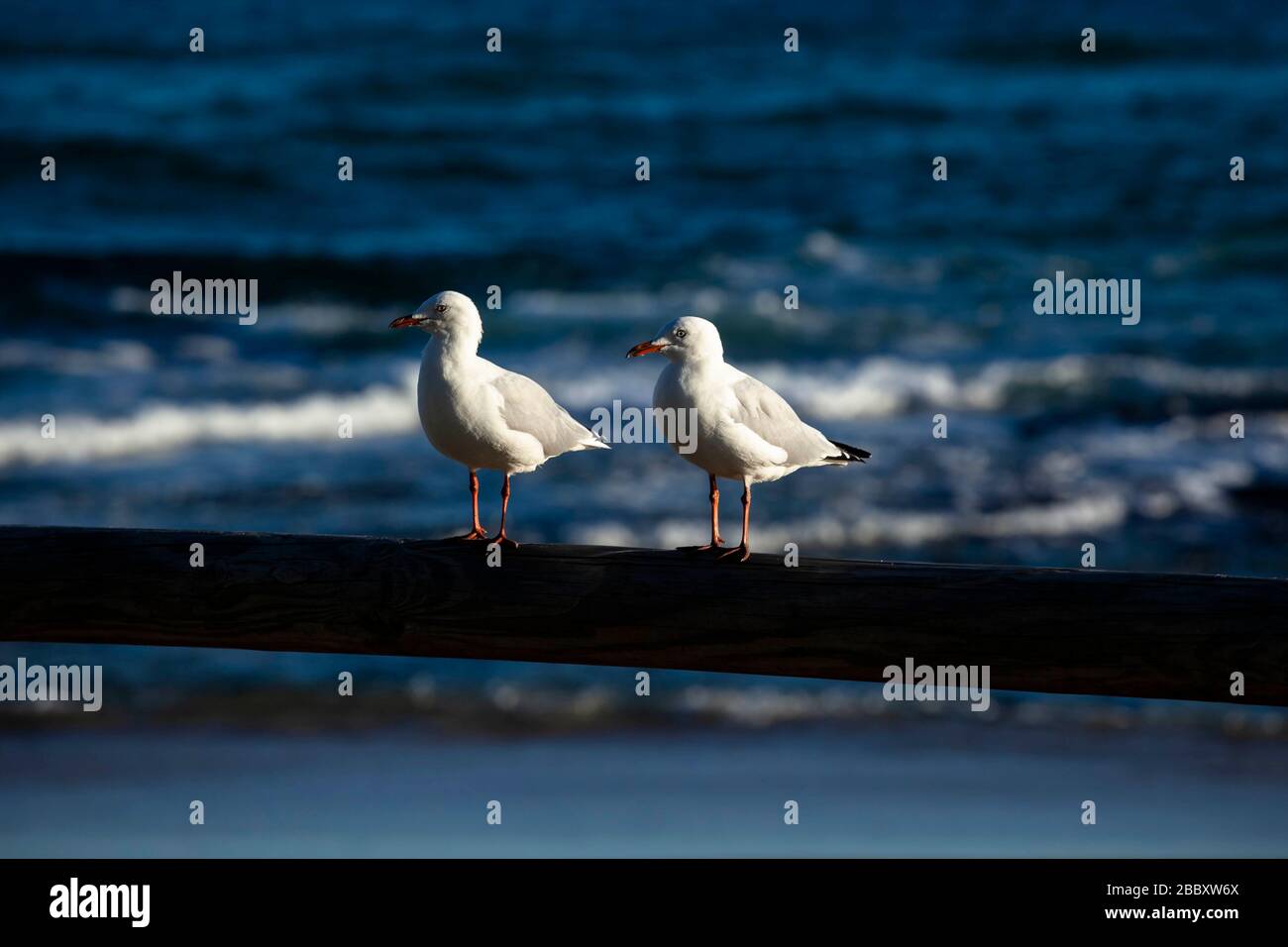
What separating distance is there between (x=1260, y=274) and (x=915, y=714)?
25.8 feet

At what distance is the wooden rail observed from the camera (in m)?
2.50

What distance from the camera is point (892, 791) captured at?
203 inches

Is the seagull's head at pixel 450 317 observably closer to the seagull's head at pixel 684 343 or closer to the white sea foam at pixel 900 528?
the seagull's head at pixel 684 343

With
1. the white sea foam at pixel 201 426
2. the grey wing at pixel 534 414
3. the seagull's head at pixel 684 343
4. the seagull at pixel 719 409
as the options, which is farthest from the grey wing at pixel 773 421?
the white sea foam at pixel 201 426

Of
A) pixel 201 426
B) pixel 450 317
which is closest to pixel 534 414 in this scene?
pixel 450 317

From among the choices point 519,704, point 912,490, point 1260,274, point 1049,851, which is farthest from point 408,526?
point 1260,274

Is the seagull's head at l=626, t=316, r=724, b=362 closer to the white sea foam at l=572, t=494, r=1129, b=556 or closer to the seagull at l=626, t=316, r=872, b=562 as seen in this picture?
the seagull at l=626, t=316, r=872, b=562

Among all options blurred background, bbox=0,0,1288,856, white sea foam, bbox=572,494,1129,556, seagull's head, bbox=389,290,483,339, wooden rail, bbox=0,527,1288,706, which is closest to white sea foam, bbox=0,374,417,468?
blurred background, bbox=0,0,1288,856

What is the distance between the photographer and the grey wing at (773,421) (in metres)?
3.05

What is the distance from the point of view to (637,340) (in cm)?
1123

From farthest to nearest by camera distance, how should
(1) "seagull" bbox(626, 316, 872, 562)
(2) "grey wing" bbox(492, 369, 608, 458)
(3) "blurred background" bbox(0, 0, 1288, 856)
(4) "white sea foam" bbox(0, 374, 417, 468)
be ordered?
(4) "white sea foam" bbox(0, 374, 417, 468) → (3) "blurred background" bbox(0, 0, 1288, 856) → (2) "grey wing" bbox(492, 369, 608, 458) → (1) "seagull" bbox(626, 316, 872, 562)

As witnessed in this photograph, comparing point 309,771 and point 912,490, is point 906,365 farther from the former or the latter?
point 309,771

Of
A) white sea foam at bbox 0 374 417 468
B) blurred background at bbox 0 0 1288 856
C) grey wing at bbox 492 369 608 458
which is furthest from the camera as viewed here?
white sea foam at bbox 0 374 417 468

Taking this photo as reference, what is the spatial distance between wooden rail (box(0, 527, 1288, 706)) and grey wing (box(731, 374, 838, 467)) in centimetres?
38
